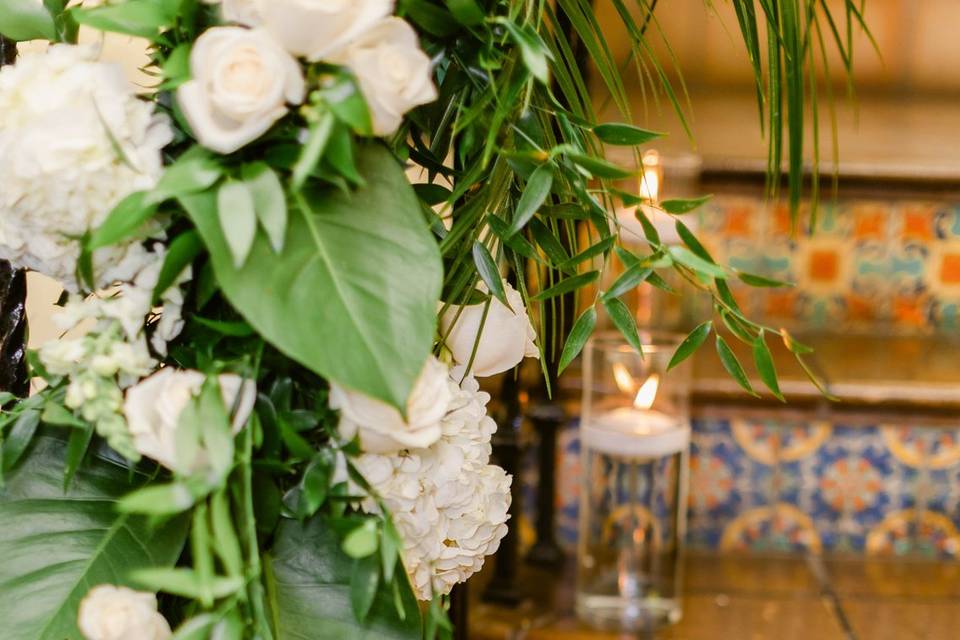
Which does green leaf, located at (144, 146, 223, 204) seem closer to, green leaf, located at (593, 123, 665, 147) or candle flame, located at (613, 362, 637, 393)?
green leaf, located at (593, 123, 665, 147)

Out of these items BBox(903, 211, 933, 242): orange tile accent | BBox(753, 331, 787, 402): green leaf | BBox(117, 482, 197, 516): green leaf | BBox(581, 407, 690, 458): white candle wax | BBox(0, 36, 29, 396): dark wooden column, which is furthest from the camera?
BBox(903, 211, 933, 242): orange tile accent

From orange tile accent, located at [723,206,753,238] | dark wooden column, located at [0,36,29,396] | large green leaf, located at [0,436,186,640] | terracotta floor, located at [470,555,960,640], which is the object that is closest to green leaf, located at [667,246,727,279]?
large green leaf, located at [0,436,186,640]

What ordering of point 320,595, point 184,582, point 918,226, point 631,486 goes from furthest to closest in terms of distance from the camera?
point 918,226 < point 631,486 < point 320,595 < point 184,582

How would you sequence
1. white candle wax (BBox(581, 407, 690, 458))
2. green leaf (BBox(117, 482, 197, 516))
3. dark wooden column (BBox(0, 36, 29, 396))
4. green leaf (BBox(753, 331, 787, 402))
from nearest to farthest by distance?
1. green leaf (BBox(117, 482, 197, 516))
2. green leaf (BBox(753, 331, 787, 402))
3. dark wooden column (BBox(0, 36, 29, 396))
4. white candle wax (BBox(581, 407, 690, 458))

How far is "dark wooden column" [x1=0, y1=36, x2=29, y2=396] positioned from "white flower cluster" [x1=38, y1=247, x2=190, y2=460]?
0.16m

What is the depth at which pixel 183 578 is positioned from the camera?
0.30m

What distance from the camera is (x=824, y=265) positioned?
1.81 meters

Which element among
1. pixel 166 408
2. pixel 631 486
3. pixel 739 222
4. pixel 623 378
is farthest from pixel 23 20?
pixel 739 222

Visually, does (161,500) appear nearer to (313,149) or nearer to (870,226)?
(313,149)

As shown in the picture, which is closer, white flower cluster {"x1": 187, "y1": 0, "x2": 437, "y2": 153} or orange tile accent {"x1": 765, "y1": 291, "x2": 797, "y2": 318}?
white flower cluster {"x1": 187, "y1": 0, "x2": 437, "y2": 153}

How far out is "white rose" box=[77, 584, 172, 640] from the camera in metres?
0.33

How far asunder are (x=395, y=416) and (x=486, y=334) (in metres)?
0.09

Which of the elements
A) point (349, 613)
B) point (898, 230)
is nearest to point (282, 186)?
point (349, 613)

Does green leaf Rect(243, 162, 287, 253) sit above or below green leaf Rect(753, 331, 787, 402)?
above
